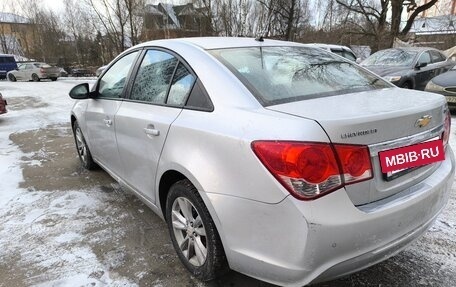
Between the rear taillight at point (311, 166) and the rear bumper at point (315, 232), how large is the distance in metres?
0.05

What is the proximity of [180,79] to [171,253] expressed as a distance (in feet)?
4.39

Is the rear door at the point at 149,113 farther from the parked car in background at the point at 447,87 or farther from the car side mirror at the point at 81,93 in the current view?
the parked car in background at the point at 447,87

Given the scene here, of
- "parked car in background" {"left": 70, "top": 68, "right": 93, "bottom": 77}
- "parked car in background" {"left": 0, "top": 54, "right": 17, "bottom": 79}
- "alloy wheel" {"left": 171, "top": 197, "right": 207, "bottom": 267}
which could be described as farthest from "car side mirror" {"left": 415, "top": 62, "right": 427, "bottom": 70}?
"parked car in background" {"left": 0, "top": 54, "right": 17, "bottom": 79}

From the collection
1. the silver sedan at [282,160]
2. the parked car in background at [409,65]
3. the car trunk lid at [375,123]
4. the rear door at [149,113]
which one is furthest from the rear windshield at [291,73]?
the parked car in background at [409,65]

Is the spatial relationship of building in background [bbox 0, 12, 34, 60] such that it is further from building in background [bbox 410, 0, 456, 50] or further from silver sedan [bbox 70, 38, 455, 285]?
silver sedan [bbox 70, 38, 455, 285]

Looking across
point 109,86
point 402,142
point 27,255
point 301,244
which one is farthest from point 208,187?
point 109,86

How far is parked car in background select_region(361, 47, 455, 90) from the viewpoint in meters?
9.29

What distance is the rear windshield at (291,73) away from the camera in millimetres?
2244

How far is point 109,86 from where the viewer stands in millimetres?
3729

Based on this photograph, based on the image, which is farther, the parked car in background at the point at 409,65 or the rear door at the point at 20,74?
the rear door at the point at 20,74

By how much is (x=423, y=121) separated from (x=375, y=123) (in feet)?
1.39

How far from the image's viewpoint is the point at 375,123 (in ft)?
5.98

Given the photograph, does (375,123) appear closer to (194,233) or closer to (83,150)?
(194,233)

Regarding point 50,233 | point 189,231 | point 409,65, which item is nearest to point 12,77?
point 409,65
